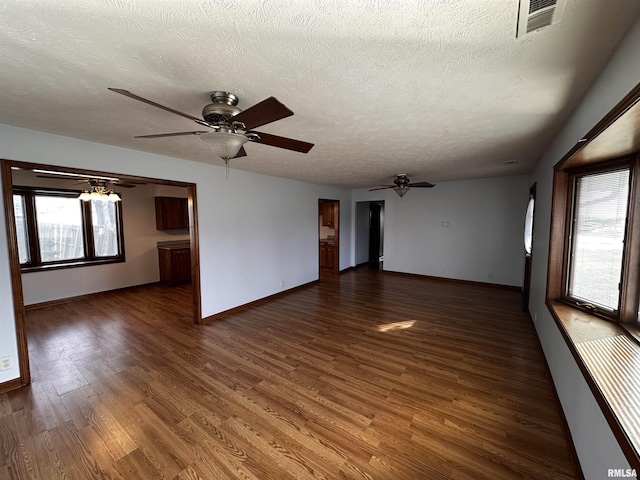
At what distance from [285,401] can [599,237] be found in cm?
296

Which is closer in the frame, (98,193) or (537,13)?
(537,13)

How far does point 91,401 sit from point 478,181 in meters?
7.05

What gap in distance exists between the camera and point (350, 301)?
487 cm

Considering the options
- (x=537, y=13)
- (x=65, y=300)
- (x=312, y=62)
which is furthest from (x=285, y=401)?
(x=65, y=300)

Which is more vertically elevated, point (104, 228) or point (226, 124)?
point (226, 124)

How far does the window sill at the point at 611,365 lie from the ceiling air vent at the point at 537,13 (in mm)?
1608

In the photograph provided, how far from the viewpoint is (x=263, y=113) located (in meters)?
1.41

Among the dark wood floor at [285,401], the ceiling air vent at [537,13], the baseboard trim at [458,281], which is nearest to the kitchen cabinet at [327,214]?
the baseboard trim at [458,281]

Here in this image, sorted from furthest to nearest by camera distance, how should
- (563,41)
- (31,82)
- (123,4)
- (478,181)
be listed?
1. (478,181)
2. (31,82)
3. (563,41)
4. (123,4)

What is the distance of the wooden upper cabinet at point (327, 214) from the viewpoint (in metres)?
7.43

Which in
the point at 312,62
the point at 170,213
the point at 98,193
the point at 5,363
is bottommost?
the point at 5,363

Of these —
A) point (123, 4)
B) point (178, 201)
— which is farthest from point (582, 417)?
point (178, 201)

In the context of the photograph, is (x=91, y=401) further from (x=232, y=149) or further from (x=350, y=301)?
(x=350, y=301)

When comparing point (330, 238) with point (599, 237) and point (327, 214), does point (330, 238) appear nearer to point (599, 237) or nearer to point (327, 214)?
point (327, 214)
